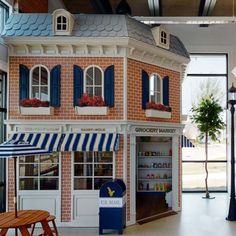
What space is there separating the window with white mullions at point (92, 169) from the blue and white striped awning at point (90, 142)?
14.0 inches

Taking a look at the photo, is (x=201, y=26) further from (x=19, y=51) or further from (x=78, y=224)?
(x=78, y=224)

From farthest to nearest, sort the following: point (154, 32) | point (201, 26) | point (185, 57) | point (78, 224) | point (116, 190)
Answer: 1. point (201, 26)
2. point (185, 57)
3. point (154, 32)
4. point (78, 224)
5. point (116, 190)

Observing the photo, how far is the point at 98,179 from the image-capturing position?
334 inches

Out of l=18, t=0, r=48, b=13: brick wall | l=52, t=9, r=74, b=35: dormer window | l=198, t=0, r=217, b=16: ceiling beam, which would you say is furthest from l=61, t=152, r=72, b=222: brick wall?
l=198, t=0, r=217, b=16: ceiling beam

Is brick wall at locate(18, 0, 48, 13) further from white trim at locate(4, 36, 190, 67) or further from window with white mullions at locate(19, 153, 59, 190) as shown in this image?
window with white mullions at locate(19, 153, 59, 190)

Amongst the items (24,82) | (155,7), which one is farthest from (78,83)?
(155,7)

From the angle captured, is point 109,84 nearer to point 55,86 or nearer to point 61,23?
point 55,86

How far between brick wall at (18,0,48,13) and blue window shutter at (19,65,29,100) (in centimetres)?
189

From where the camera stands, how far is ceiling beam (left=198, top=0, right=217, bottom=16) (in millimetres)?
11584

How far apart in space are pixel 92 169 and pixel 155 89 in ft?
8.80

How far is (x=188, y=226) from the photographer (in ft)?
27.2

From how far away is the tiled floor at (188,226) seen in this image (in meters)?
7.77

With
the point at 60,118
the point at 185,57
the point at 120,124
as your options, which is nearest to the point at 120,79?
the point at 120,124

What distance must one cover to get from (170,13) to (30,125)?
24.3 ft
